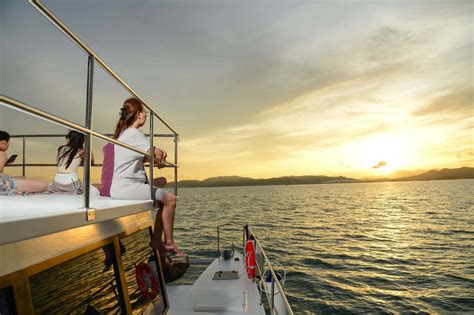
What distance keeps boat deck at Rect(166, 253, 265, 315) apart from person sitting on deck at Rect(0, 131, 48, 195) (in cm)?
286

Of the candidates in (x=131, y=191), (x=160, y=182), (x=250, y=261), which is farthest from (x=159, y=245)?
(x=250, y=261)

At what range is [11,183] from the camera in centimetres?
430

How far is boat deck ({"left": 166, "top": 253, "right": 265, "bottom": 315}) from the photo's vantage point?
5703mm

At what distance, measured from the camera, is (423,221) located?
4072 cm

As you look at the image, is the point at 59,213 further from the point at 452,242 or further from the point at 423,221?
the point at 423,221

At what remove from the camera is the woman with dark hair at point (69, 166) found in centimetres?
493

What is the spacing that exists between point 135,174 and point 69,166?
144cm

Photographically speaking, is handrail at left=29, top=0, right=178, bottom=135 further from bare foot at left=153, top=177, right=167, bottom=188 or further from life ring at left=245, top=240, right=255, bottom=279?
life ring at left=245, top=240, right=255, bottom=279

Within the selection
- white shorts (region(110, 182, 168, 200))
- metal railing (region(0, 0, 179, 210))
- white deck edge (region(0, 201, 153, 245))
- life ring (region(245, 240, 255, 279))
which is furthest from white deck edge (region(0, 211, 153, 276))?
life ring (region(245, 240, 255, 279))

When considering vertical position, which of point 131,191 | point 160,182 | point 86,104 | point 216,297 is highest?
point 86,104

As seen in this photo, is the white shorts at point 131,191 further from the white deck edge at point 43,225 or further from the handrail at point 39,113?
the handrail at point 39,113

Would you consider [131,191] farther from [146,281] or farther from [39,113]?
[39,113]

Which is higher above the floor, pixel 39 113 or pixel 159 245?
pixel 39 113

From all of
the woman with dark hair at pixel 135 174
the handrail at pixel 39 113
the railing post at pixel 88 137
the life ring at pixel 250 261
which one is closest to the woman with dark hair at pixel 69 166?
the woman with dark hair at pixel 135 174
